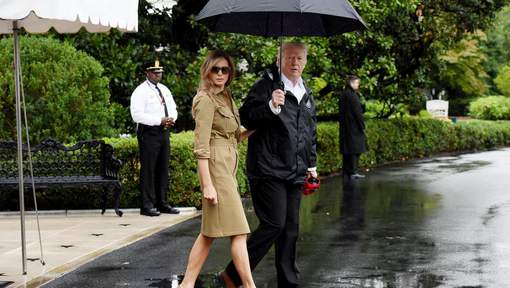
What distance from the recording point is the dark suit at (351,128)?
1680 cm

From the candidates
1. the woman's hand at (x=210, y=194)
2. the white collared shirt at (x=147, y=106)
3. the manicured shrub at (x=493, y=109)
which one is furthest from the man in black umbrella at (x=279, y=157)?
the manicured shrub at (x=493, y=109)

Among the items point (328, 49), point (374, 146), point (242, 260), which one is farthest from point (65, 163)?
point (374, 146)

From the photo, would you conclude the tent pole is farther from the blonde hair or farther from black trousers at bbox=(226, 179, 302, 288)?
black trousers at bbox=(226, 179, 302, 288)

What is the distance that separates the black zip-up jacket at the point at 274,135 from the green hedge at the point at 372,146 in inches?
208

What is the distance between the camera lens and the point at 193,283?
6914 mm

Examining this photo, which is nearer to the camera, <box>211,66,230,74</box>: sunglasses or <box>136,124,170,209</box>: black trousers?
Answer: <box>211,66,230,74</box>: sunglasses

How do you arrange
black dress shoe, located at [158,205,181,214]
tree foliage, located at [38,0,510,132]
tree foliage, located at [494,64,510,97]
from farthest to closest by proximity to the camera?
tree foliage, located at [494,64,510,97] < tree foliage, located at [38,0,510,132] < black dress shoe, located at [158,205,181,214]

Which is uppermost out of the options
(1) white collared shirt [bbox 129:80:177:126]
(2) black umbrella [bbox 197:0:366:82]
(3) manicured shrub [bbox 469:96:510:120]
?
(2) black umbrella [bbox 197:0:366:82]

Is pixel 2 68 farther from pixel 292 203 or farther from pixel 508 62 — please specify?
pixel 508 62

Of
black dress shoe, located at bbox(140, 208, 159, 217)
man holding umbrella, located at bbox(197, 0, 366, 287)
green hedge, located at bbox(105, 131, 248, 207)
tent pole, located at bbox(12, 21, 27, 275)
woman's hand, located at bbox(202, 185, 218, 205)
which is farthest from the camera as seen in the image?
green hedge, located at bbox(105, 131, 248, 207)

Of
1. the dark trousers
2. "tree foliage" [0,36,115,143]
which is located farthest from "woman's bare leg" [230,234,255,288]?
the dark trousers

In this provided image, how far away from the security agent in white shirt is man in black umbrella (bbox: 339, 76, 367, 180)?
5770 millimetres

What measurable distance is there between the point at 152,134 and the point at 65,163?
55.4 inches

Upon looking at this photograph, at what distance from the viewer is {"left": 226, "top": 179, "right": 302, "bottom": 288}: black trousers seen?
6848 mm
